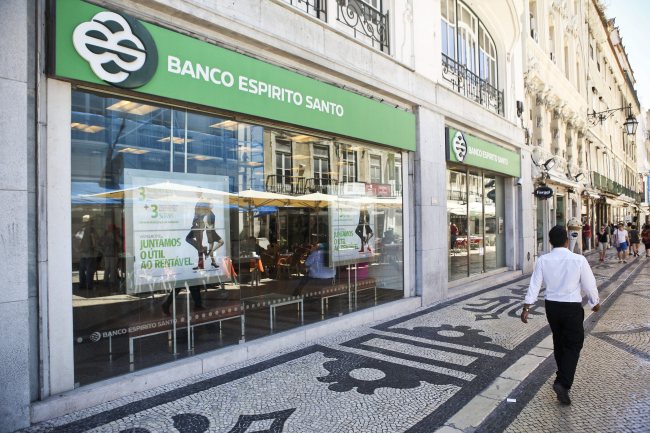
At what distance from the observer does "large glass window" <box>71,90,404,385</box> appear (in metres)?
4.77

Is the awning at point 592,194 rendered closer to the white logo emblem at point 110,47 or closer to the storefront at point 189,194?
A: the storefront at point 189,194

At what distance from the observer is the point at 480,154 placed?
11.8 m

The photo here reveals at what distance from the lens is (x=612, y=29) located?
3203 cm

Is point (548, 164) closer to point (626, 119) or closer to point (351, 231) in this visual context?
point (626, 119)

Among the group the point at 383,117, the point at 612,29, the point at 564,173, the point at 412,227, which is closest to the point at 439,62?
the point at 383,117

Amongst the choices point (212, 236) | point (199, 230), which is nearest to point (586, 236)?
point (212, 236)

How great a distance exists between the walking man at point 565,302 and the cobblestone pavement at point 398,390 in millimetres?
332

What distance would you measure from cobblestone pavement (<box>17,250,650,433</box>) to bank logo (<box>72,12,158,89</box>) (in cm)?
323

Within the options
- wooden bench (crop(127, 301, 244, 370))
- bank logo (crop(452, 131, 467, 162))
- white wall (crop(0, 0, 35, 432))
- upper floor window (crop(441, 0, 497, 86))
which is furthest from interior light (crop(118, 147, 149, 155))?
upper floor window (crop(441, 0, 497, 86))

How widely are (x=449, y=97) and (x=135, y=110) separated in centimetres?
753

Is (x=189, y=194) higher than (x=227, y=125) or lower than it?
lower

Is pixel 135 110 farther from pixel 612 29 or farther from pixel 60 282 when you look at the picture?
pixel 612 29

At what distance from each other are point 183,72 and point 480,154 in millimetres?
8991

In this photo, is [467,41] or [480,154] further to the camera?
[467,41]
